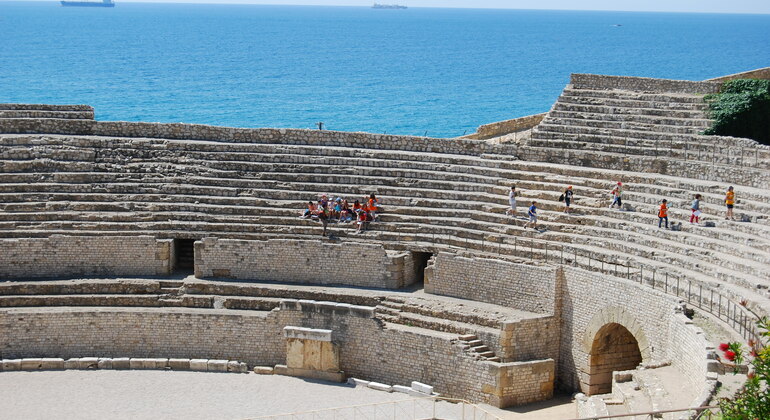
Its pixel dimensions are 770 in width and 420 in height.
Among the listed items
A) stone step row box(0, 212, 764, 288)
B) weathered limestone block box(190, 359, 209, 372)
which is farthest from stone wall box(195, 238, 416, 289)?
weathered limestone block box(190, 359, 209, 372)

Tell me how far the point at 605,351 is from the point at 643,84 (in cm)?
1016

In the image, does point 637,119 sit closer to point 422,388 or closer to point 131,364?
point 422,388

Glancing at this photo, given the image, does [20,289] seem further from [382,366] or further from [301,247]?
[382,366]

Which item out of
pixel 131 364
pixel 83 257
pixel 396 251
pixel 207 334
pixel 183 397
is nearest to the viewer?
pixel 183 397

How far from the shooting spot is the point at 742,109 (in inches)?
1305

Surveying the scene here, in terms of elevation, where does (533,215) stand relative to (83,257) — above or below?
above

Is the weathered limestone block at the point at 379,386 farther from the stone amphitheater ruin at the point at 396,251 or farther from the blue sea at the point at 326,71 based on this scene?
the blue sea at the point at 326,71

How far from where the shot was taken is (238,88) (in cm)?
8925

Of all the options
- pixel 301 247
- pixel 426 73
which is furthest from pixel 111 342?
pixel 426 73

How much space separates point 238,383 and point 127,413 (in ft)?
10.1

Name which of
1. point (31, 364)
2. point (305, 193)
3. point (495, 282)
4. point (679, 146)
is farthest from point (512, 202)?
point (31, 364)

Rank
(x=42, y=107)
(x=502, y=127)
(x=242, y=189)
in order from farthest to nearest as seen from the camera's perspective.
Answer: (x=502, y=127)
(x=42, y=107)
(x=242, y=189)

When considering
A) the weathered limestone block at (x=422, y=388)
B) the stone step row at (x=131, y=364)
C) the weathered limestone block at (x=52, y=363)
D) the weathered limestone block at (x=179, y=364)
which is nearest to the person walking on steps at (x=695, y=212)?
the weathered limestone block at (x=422, y=388)

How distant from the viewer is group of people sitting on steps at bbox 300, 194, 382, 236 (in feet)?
106
